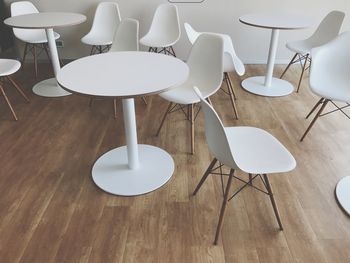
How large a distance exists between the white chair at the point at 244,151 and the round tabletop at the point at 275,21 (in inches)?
71.6

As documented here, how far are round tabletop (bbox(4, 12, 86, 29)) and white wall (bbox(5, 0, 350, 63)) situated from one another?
2.37ft

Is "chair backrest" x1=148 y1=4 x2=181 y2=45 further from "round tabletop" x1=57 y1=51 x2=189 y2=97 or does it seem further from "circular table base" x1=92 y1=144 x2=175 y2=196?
"circular table base" x1=92 y1=144 x2=175 y2=196

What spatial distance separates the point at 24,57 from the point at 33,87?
2.24ft

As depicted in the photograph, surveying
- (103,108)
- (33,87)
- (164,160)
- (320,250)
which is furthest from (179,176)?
(33,87)

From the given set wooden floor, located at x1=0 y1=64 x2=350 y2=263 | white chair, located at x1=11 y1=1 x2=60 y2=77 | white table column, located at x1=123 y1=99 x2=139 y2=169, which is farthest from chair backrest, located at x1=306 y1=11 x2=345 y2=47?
white chair, located at x1=11 y1=1 x2=60 y2=77

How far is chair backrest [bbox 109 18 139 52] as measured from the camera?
3041 mm

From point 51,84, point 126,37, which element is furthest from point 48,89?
point 126,37

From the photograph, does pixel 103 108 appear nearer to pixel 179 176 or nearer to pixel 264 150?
pixel 179 176

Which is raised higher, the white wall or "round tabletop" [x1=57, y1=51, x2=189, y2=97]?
"round tabletop" [x1=57, y1=51, x2=189, y2=97]

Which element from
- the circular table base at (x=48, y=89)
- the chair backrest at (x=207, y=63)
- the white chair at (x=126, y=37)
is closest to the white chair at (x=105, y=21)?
the circular table base at (x=48, y=89)

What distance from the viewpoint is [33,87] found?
12.9ft

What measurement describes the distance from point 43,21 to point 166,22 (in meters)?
1.50

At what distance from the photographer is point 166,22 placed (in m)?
4.14

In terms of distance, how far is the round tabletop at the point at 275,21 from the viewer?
3.34m
